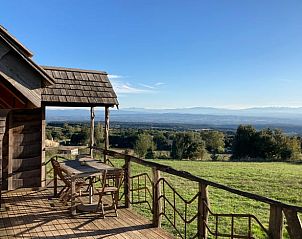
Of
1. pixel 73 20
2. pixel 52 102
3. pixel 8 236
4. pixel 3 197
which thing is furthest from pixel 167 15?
pixel 8 236

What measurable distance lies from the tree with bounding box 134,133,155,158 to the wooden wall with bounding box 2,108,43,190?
28.9 metres

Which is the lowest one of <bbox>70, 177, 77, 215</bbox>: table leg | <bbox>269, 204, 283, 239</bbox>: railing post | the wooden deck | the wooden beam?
the wooden deck

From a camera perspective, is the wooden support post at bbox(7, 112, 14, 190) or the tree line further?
the tree line

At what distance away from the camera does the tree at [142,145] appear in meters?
38.1

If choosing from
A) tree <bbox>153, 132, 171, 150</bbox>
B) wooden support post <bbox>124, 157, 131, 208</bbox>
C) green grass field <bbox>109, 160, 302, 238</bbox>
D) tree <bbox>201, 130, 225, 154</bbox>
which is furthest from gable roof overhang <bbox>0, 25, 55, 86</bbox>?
tree <bbox>201, 130, 225, 154</bbox>

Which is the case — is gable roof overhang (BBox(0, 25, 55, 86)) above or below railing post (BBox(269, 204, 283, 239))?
above

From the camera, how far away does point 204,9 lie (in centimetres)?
1761

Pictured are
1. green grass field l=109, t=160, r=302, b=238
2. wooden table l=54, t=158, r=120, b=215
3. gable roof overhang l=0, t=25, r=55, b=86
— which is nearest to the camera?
gable roof overhang l=0, t=25, r=55, b=86

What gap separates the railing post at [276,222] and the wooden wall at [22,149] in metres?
6.25

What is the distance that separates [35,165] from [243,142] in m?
36.6

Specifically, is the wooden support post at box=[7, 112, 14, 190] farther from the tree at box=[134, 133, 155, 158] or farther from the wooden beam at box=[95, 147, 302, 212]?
the tree at box=[134, 133, 155, 158]

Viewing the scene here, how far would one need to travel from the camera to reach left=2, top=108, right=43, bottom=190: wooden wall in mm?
7773

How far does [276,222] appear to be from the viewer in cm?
335

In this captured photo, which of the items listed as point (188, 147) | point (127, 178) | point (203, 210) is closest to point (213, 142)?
point (188, 147)
